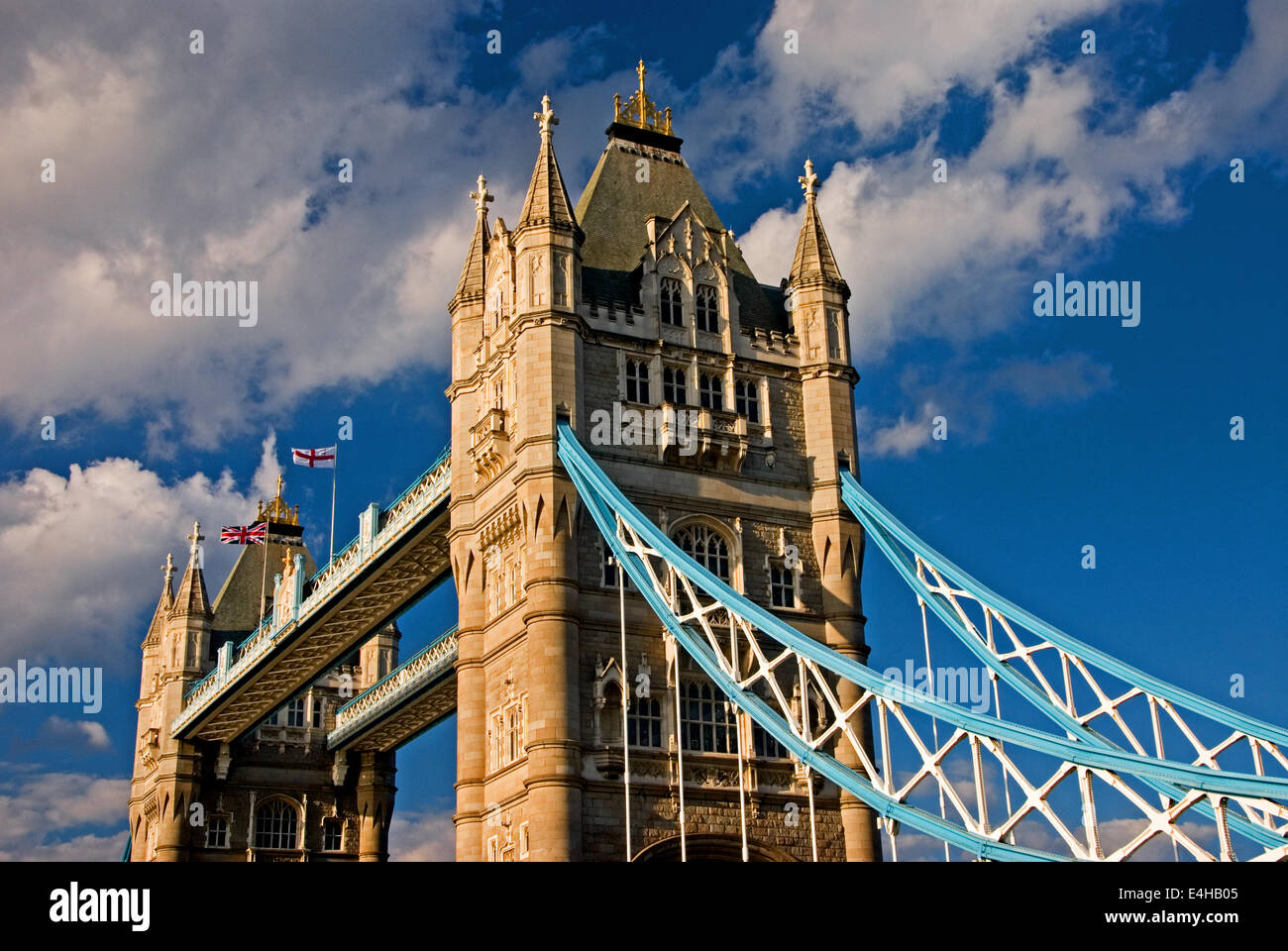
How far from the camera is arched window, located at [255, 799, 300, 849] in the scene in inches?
2650

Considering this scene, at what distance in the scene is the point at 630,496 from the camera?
1601 inches

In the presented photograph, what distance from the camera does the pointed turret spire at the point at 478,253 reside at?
4653cm

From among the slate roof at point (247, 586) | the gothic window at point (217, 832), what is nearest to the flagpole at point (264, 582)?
the slate roof at point (247, 586)

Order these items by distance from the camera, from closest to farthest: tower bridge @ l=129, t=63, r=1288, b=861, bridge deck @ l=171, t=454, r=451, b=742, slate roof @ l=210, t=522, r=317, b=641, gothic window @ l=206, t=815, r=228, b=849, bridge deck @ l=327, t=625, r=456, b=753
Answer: tower bridge @ l=129, t=63, r=1288, b=861 → bridge deck @ l=171, t=454, r=451, b=742 → bridge deck @ l=327, t=625, r=456, b=753 → gothic window @ l=206, t=815, r=228, b=849 → slate roof @ l=210, t=522, r=317, b=641

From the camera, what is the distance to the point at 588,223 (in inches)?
1778

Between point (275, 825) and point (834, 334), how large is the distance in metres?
35.2

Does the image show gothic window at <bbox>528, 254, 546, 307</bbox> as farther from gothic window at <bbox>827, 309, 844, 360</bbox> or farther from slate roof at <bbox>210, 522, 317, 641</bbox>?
slate roof at <bbox>210, 522, 317, 641</bbox>

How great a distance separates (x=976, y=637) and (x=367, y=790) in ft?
124

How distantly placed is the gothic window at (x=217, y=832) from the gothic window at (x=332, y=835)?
13.0ft

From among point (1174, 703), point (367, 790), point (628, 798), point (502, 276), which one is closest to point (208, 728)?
point (367, 790)

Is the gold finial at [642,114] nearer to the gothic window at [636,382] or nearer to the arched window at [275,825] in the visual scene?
the gothic window at [636,382]

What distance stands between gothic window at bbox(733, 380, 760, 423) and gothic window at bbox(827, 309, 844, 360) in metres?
2.35

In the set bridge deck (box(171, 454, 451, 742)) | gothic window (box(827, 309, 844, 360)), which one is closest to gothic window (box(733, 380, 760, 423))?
gothic window (box(827, 309, 844, 360))

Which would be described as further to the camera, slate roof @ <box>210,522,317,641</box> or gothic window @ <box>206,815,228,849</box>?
slate roof @ <box>210,522,317,641</box>
